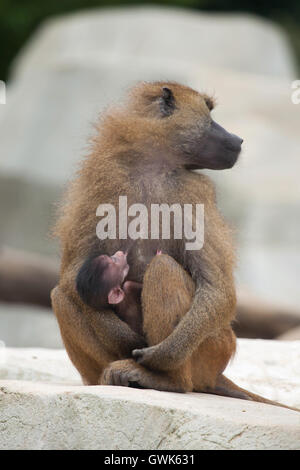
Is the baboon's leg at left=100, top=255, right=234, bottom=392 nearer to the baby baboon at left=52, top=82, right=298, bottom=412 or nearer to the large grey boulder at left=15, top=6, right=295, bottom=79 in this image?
the baby baboon at left=52, top=82, right=298, bottom=412

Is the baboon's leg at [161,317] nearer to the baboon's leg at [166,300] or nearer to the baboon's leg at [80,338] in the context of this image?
the baboon's leg at [166,300]

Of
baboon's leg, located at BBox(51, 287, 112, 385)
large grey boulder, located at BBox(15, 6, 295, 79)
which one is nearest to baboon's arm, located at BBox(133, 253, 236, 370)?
baboon's leg, located at BBox(51, 287, 112, 385)

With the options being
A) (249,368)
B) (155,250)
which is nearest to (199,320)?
(155,250)

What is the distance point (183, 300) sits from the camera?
3707mm

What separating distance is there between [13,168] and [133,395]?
8.34m

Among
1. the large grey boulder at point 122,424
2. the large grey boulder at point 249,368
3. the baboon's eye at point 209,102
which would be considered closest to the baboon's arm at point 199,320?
the large grey boulder at point 122,424

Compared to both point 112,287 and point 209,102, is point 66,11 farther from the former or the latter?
point 112,287

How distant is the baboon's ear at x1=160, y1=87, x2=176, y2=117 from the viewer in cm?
405

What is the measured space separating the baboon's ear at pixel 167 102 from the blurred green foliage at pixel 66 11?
11552 millimetres

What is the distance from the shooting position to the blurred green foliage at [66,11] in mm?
15063

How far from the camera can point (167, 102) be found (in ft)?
13.3

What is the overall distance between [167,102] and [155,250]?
27.7 inches

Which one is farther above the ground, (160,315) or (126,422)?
(160,315)
